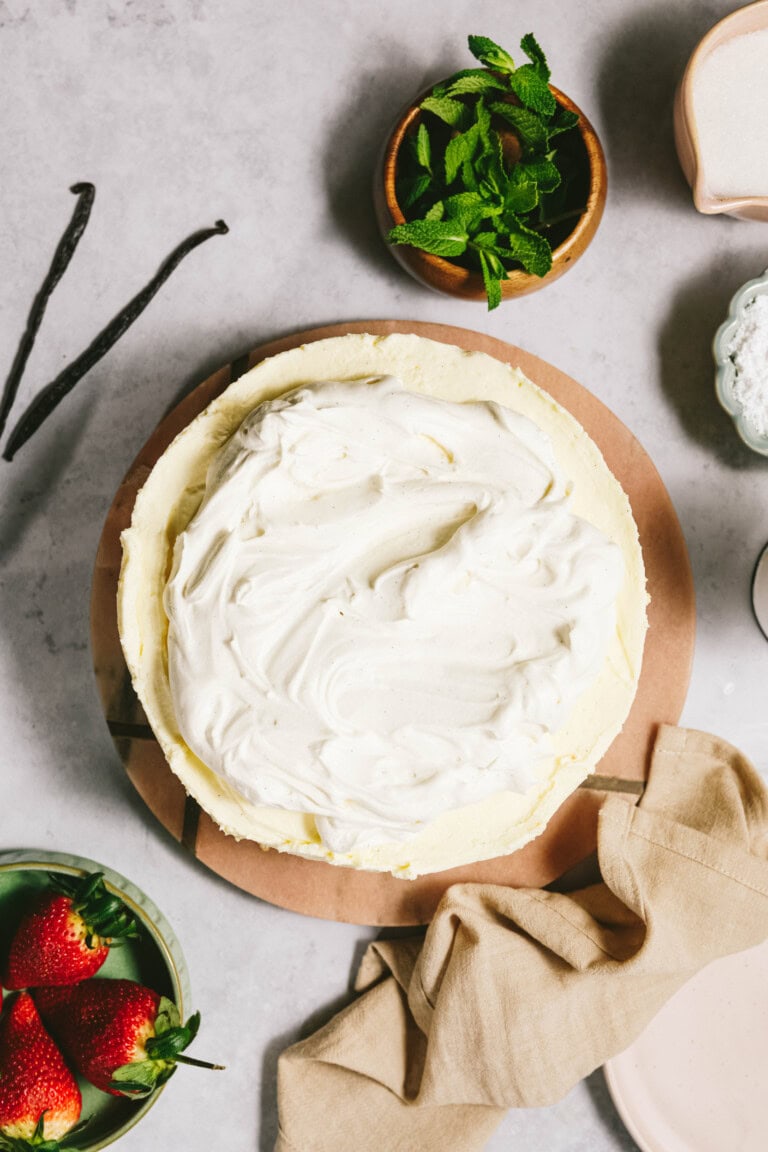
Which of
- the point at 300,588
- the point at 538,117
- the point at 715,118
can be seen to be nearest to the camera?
the point at 300,588

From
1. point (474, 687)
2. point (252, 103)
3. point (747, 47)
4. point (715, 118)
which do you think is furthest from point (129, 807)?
point (747, 47)

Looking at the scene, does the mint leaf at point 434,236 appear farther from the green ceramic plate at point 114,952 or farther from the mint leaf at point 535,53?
the green ceramic plate at point 114,952

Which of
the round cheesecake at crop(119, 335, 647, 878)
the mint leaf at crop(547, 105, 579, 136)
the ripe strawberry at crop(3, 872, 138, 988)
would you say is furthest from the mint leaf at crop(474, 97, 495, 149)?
the ripe strawberry at crop(3, 872, 138, 988)

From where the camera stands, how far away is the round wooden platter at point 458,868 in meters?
1.63

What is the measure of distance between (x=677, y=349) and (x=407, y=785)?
978 mm

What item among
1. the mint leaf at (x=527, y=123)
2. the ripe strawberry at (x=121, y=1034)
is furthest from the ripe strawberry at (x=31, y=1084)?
the mint leaf at (x=527, y=123)

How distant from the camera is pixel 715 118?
1653 millimetres

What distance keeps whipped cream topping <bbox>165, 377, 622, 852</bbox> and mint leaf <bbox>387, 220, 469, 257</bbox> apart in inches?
11.2

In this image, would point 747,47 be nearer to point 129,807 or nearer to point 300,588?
point 300,588

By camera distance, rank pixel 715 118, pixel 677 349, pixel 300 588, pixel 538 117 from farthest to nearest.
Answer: pixel 677 349 < pixel 715 118 < pixel 538 117 < pixel 300 588

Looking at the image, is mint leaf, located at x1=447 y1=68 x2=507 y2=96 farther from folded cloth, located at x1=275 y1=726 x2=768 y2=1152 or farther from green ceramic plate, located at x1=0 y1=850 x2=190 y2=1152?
green ceramic plate, located at x1=0 y1=850 x2=190 y2=1152

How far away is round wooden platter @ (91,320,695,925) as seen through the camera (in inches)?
64.1

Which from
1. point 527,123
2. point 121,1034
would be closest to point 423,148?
point 527,123

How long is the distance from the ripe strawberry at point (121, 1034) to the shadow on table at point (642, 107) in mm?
1608
